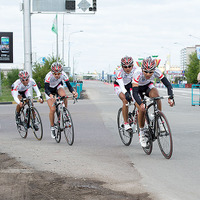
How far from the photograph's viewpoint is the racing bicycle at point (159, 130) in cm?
684

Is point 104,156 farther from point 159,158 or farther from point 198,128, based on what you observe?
point 198,128

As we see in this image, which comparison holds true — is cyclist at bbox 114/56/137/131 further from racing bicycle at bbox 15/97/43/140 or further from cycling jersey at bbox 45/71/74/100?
racing bicycle at bbox 15/97/43/140

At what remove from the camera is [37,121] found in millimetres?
9758

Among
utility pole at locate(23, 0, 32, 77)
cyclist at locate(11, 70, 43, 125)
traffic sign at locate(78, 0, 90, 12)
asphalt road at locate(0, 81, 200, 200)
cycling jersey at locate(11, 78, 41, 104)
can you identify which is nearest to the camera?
asphalt road at locate(0, 81, 200, 200)

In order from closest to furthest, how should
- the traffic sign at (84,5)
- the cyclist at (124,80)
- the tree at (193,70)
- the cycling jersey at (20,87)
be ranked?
the cyclist at (124,80)
the cycling jersey at (20,87)
the traffic sign at (84,5)
the tree at (193,70)

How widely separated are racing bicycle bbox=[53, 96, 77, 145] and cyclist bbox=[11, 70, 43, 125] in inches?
29.9

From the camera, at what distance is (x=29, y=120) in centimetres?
1002

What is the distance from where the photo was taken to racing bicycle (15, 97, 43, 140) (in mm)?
9758

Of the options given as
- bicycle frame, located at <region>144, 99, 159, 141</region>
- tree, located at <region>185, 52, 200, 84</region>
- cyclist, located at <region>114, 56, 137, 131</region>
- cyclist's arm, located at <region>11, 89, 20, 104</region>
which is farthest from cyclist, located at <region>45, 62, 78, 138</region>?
tree, located at <region>185, 52, 200, 84</region>

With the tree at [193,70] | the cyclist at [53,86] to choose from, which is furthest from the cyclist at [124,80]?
the tree at [193,70]

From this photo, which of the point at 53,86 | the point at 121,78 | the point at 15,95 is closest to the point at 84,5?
the point at 15,95

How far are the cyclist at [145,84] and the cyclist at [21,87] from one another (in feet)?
9.64

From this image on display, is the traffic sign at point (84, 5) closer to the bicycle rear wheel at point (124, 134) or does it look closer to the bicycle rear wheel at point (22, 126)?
the bicycle rear wheel at point (22, 126)

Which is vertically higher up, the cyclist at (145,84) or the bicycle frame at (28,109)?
the cyclist at (145,84)
